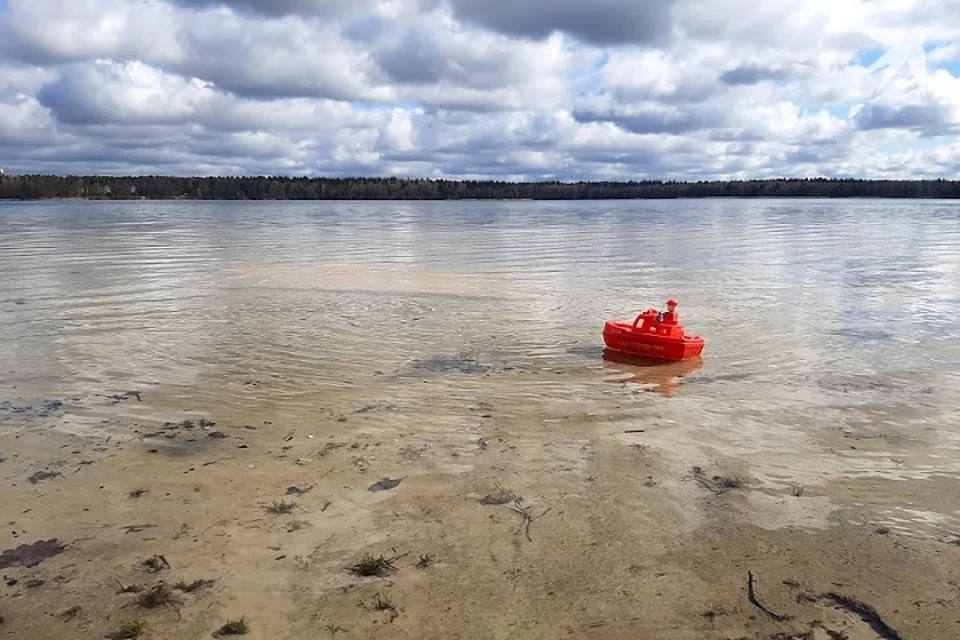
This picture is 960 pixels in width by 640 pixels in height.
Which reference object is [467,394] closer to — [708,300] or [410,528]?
[410,528]

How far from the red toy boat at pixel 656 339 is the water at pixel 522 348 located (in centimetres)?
46

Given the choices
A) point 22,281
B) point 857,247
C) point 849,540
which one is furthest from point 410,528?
point 857,247

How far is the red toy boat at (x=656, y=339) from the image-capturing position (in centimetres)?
1126

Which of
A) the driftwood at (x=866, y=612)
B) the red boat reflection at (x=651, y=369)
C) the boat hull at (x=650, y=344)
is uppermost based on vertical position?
the boat hull at (x=650, y=344)

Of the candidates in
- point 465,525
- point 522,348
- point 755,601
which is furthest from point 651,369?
point 755,601

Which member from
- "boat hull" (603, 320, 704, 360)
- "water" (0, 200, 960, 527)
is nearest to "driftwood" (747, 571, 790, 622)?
"water" (0, 200, 960, 527)

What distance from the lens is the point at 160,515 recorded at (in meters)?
6.05

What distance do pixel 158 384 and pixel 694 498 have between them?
6.94 m

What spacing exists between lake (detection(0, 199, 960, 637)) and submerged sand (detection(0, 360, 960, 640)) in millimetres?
82

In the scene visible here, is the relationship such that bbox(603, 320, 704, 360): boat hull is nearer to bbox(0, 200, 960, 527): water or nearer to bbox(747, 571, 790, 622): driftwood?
bbox(0, 200, 960, 527): water

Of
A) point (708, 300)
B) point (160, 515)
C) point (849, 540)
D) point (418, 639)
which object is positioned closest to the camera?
point (418, 639)

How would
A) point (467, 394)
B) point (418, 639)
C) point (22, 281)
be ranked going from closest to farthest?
point (418, 639)
point (467, 394)
point (22, 281)

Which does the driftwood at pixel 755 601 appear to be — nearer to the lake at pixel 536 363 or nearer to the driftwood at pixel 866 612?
the driftwood at pixel 866 612

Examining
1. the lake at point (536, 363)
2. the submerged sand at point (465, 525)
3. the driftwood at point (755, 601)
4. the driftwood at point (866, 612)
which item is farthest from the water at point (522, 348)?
the driftwood at point (755, 601)
